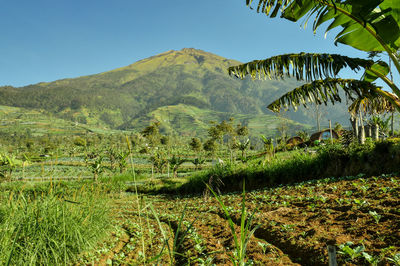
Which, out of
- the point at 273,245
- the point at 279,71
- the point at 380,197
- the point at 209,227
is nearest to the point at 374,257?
the point at 273,245

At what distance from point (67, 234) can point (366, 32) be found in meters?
6.31

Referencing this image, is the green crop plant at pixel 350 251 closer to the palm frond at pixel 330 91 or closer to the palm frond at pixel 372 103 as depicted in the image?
the palm frond at pixel 330 91

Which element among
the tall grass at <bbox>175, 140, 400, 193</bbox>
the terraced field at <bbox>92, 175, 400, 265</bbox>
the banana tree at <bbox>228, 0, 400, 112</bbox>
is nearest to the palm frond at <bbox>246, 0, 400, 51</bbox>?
the banana tree at <bbox>228, 0, 400, 112</bbox>

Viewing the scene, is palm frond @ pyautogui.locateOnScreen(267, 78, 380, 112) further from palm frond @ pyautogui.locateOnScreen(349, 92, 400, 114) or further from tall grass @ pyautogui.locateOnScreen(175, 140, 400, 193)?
tall grass @ pyautogui.locateOnScreen(175, 140, 400, 193)

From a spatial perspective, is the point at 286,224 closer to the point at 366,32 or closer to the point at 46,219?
the point at 46,219

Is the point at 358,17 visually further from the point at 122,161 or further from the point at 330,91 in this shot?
the point at 122,161

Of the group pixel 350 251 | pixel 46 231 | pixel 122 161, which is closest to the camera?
pixel 122 161

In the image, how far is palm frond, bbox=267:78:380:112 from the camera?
509 centimetres

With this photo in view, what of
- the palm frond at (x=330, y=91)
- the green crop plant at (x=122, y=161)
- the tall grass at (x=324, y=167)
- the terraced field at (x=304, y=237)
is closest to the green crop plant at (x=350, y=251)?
the terraced field at (x=304, y=237)

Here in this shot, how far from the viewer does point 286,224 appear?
380 centimetres

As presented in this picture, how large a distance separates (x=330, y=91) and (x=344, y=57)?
2.66 feet

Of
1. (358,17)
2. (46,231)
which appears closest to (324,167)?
(358,17)

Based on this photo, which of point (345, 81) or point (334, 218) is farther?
point (345, 81)

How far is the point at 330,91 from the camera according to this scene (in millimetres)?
5430
